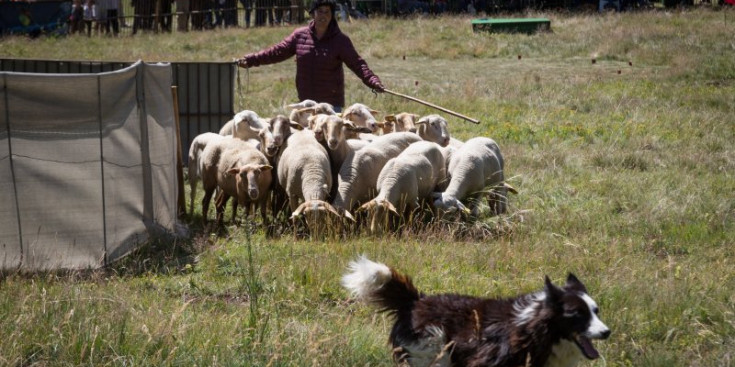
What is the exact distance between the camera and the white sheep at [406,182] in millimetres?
9547

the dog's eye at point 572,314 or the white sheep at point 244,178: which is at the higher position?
the dog's eye at point 572,314

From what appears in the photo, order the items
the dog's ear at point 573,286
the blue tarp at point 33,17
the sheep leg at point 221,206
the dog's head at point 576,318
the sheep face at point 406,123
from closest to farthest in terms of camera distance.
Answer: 1. the dog's head at point 576,318
2. the dog's ear at point 573,286
3. the sheep leg at point 221,206
4. the sheep face at point 406,123
5. the blue tarp at point 33,17

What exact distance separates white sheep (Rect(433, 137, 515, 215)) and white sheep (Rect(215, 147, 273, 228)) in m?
1.79

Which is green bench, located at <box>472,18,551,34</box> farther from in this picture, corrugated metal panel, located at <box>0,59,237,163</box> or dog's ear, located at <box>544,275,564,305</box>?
dog's ear, located at <box>544,275,564,305</box>

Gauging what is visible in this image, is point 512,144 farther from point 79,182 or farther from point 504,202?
point 79,182

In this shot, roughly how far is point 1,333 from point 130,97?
3456 millimetres

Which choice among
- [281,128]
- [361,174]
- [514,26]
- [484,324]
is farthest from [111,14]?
[484,324]

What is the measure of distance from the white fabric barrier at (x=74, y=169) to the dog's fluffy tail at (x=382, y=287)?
3.25 metres

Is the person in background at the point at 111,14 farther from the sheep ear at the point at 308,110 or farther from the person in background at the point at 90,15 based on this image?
the sheep ear at the point at 308,110

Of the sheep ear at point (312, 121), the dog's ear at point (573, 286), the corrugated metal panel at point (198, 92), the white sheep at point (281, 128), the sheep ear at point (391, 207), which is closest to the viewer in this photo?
the dog's ear at point (573, 286)

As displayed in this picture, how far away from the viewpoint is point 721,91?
19453 mm

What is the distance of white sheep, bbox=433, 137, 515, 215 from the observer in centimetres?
998

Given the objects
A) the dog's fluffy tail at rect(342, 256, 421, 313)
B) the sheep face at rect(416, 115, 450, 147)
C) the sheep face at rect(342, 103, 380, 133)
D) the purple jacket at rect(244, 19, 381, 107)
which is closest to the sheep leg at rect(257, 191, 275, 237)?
the sheep face at rect(342, 103, 380, 133)

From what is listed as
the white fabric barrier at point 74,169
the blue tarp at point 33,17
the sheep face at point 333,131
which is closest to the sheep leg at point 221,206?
the sheep face at point 333,131
